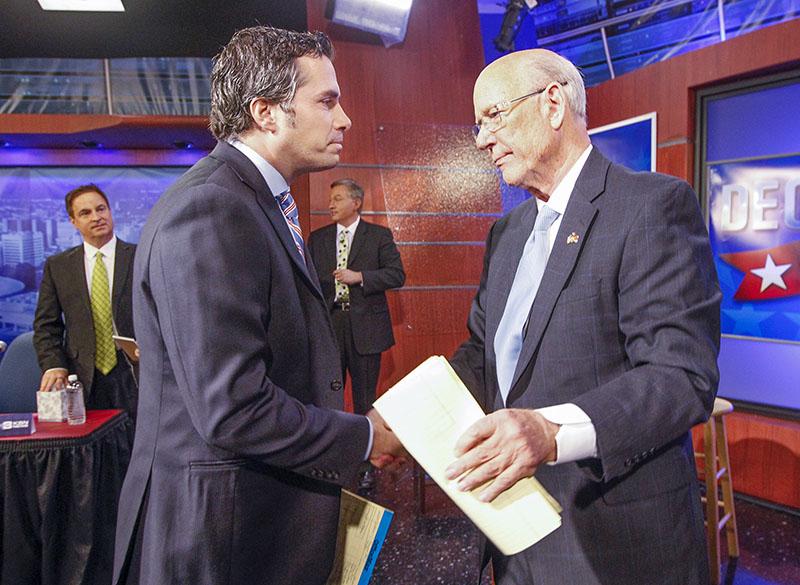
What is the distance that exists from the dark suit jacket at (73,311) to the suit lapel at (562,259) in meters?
2.80

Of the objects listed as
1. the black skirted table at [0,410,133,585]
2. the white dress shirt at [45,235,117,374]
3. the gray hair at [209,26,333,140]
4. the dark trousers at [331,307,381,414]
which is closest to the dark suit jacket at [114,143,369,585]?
the gray hair at [209,26,333,140]

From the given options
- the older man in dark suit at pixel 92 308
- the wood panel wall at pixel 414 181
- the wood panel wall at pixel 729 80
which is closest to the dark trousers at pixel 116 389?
the older man in dark suit at pixel 92 308

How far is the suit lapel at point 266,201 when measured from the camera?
1189 mm

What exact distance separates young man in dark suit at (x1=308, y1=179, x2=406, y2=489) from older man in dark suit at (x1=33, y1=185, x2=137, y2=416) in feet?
4.22

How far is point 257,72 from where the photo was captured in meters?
1.31

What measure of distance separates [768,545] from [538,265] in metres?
2.70

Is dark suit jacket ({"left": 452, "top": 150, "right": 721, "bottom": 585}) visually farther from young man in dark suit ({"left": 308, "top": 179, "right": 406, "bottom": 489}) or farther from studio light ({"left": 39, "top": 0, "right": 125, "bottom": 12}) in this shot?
studio light ({"left": 39, "top": 0, "right": 125, "bottom": 12})

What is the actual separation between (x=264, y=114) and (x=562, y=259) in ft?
2.20

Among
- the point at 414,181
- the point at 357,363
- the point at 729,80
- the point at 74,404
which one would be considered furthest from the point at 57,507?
the point at 729,80

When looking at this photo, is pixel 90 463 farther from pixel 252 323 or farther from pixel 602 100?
pixel 602 100

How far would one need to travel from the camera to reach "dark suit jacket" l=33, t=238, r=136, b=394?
3346 mm

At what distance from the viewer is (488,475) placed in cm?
90

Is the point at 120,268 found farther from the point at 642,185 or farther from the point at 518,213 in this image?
the point at 642,185

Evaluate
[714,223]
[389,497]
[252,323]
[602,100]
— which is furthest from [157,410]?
[602,100]
